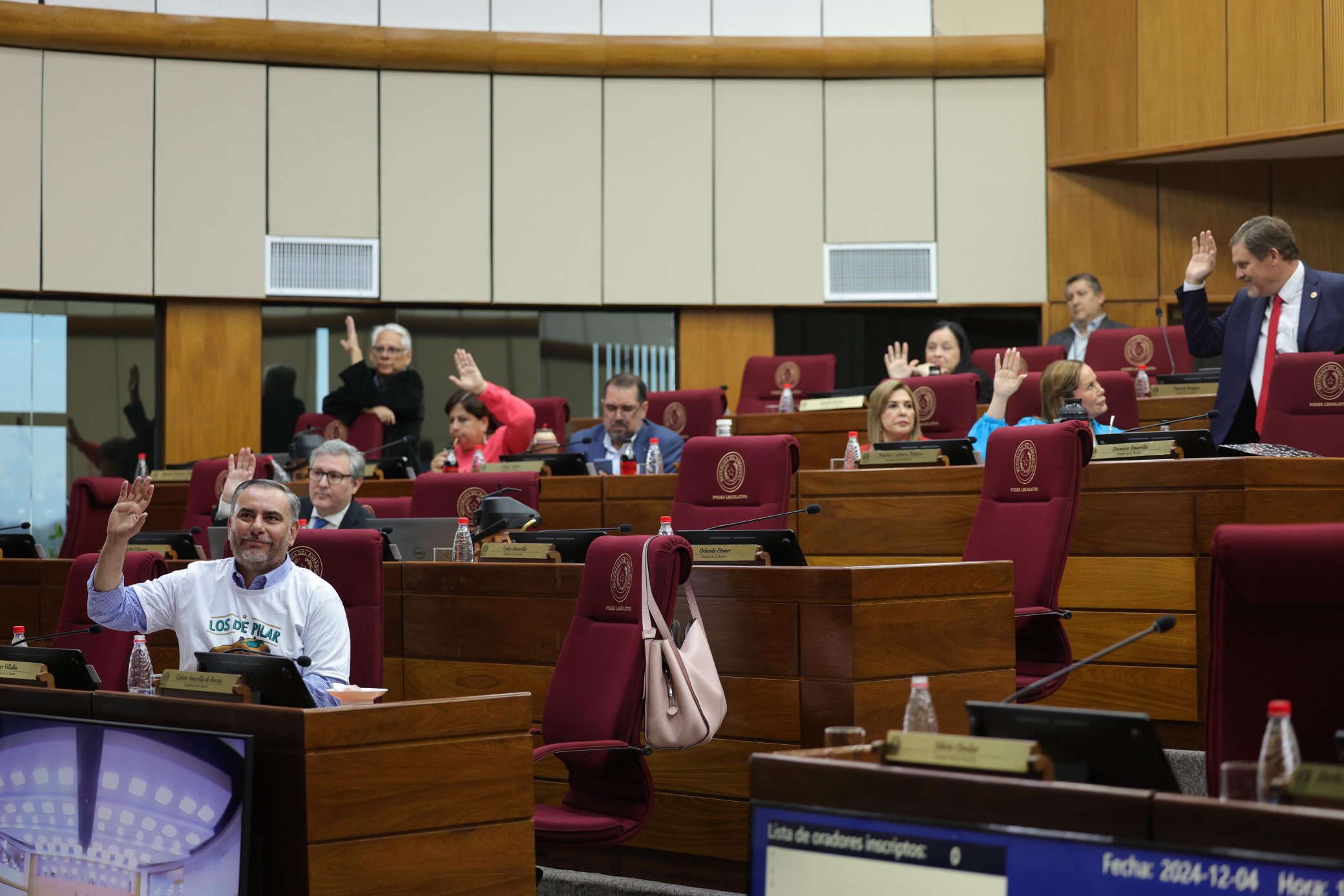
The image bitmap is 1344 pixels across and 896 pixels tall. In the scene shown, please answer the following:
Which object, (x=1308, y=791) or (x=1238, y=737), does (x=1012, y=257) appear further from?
(x=1308, y=791)

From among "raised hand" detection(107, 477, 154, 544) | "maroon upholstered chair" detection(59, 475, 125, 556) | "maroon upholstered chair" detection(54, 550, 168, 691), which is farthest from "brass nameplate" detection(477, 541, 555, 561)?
"maroon upholstered chair" detection(59, 475, 125, 556)

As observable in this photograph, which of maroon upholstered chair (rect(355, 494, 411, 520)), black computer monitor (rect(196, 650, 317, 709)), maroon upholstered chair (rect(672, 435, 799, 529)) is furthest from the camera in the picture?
maroon upholstered chair (rect(355, 494, 411, 520))

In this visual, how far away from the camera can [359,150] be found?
27.7 feet

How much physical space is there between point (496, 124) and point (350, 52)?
969 mm

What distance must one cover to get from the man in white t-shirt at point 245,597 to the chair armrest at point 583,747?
608mm

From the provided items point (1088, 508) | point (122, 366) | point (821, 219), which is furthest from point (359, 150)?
point (1088, 508)

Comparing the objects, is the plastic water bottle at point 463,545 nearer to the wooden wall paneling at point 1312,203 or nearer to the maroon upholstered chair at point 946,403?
the maroon upholstered chair at point 946,403

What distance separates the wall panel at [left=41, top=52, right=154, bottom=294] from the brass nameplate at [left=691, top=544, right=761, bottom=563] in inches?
226

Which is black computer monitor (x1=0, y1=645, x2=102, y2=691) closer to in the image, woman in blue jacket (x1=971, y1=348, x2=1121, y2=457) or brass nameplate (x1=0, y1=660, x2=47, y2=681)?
brass nameplate (x1=0, y1=660, x2=47, y2=681)

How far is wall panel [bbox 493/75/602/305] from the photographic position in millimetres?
8609

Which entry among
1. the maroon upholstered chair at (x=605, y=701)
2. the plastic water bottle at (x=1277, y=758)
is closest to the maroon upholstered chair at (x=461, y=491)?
the maroon upholstered chair at (x=605, y=701)

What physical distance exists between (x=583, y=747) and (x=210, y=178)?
6296mm

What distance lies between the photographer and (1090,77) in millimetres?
8445

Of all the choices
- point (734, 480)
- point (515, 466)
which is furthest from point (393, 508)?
point (734, 480)
